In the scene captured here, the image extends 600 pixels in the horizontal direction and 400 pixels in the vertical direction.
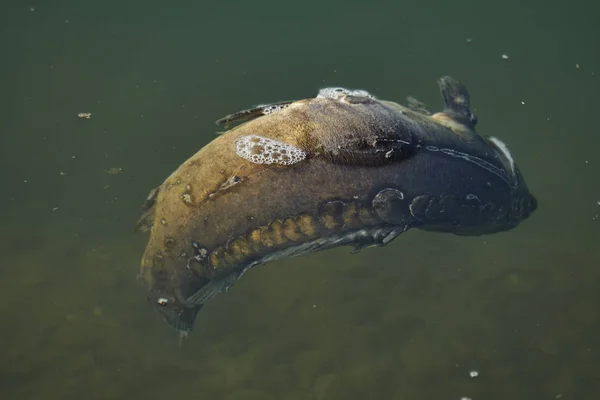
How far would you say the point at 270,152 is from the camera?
2.33 metres

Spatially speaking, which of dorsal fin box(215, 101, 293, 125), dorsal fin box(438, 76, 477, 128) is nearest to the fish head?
dorsal fin box(215, 101, 293, 125)

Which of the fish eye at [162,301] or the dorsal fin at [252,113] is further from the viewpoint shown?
the fish eye at [162,301]

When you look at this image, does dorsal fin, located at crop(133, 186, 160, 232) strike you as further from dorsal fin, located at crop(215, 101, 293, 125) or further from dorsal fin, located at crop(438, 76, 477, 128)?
dorsal fin, located at crop(438, 76, 477, 128)

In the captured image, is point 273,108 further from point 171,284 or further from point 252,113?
point 171,284

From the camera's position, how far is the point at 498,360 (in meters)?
4.56

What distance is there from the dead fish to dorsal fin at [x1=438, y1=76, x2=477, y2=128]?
91 centimetres

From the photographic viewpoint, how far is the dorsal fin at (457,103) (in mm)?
3685

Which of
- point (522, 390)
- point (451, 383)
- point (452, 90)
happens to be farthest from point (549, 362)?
point (452, 90)

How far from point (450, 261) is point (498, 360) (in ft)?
4.17

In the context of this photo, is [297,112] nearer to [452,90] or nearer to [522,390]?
[452,90]

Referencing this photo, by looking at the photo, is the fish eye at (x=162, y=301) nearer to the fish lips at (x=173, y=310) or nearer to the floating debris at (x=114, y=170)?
the fish lips at (x=173, y=310)

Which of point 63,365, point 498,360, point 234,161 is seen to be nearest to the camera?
point 234,161

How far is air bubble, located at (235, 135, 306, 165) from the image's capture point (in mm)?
2332

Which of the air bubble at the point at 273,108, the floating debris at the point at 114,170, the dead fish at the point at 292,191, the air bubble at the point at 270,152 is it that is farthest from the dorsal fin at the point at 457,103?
the floating debris at the point at 114,170
